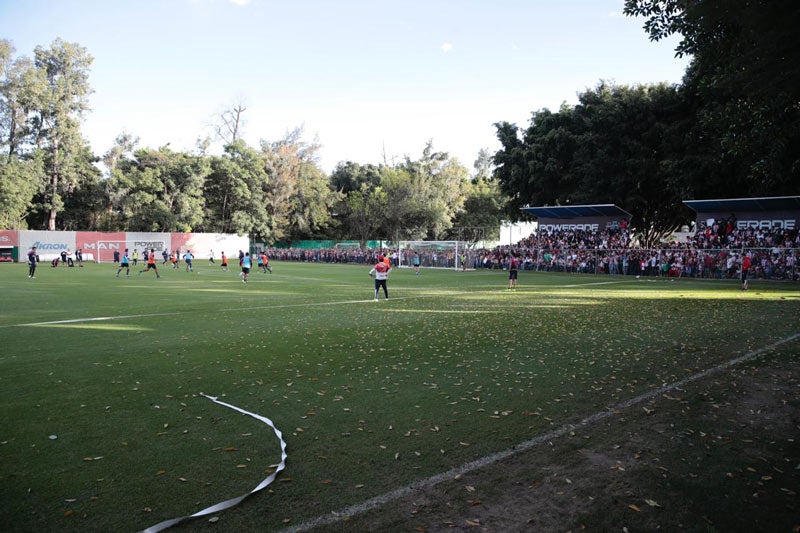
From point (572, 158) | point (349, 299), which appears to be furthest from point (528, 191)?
point (349, 299)

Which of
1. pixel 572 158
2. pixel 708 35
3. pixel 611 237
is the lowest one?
pixel 611 237

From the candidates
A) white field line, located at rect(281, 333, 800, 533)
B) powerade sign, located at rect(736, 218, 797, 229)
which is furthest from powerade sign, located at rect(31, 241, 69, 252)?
powerade sign, located at rect(736, 218, 797, 229)

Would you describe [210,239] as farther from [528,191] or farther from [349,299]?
[349,299]

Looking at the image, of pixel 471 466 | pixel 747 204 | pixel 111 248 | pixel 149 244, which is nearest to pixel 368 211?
pixel 149 244

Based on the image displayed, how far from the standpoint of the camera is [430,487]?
13.5 feet

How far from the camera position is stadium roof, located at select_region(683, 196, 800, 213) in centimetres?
3111

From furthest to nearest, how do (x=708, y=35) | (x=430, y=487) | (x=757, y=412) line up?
(x=708, y=35)
(x=757, y=412)
(x=430, y=487)

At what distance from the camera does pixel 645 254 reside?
3422cm

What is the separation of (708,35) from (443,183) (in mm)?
53682

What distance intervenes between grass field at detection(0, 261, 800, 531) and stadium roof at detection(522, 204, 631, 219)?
25.7 m

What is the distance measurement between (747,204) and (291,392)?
35597 millimetres

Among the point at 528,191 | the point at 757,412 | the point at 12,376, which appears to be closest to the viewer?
the point at 757,412

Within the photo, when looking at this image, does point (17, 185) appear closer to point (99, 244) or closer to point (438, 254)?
point (99, 244)

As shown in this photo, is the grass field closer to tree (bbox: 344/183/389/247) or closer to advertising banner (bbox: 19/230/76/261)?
advertising banner (bbox: 19/230/76/261)
